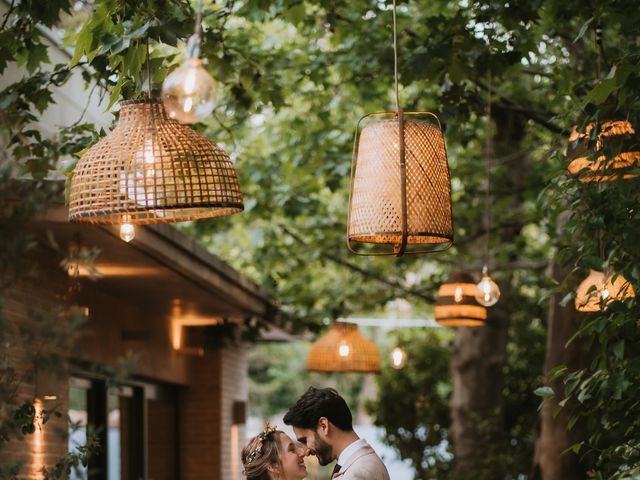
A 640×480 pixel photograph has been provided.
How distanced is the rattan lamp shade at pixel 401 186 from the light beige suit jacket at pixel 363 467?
1006 millimetres

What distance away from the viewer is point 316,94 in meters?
10.9

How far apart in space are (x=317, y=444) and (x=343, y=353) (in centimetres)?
747

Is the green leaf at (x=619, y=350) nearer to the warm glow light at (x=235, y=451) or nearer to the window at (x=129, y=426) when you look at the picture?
the window at (x=129, y=426)

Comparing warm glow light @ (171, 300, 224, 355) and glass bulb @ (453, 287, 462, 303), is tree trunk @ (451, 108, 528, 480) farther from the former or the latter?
glass bulb @ (453, 287, 462, 303)

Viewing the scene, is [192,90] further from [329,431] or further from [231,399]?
[231,399]

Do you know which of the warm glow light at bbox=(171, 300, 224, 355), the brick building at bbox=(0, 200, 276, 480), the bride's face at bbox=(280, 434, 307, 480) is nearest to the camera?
the bride's face at bbox=(280, 434, 307, 480)

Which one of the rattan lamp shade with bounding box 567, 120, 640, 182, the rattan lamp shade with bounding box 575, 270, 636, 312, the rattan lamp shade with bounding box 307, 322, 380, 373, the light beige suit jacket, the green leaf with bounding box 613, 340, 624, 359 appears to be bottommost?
the light beige suit jacket

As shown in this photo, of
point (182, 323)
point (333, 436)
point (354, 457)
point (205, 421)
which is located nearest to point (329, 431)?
point (333, 436)

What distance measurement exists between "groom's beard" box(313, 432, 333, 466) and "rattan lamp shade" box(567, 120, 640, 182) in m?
1.76

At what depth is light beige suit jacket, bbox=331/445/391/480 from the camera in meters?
5.14

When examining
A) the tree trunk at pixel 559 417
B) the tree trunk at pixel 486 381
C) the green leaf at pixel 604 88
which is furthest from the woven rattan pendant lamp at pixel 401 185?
the tree trunk at pixel 486 381

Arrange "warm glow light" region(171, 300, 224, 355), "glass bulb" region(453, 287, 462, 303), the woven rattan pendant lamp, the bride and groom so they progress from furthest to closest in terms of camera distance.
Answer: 1. "warm glow light" region(171, 300, 224, 355)
2. "glass bulb" region(453, 287, 462, 303)
3. the bride and groom
4. the woven rattan pendant lamp

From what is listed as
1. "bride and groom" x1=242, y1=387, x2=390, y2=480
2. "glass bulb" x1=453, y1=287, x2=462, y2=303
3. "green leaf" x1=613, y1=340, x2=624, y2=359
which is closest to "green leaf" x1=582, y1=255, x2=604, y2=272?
"green leaf" x1=613, y1=340, x2=624, y2=359

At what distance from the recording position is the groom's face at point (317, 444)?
17.8 feet
